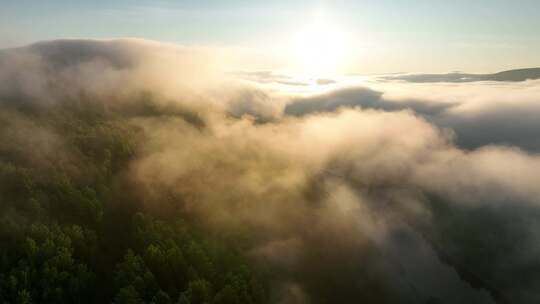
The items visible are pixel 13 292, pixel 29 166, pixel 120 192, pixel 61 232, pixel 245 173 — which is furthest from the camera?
pixel 245 173

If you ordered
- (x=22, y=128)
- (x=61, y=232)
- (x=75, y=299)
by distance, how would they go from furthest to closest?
(x=22, y=128)
(x=61, y=232)
(x=75, y=299)

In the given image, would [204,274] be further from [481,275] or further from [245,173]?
[481,275]

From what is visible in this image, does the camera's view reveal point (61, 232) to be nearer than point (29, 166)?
Yes

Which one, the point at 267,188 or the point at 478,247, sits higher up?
the point at 267,188

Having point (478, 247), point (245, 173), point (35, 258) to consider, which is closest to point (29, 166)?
point (35, 258)

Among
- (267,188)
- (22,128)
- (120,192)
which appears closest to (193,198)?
(120,192)

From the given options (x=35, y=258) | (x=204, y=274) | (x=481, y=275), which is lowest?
(x=481, y=275)
